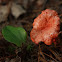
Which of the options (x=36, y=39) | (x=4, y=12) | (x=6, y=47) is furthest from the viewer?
(x=4, y=12)

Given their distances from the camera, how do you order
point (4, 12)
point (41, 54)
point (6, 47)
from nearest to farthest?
point (41, 54) → point (6, 47) → point (4, 12)

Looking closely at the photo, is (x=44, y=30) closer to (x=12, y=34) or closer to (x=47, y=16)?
(x=47, y=16)

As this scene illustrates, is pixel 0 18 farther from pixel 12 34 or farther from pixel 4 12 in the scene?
pixel 12 34

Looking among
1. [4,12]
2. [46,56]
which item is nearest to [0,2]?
[4,12]

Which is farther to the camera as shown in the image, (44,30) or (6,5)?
(6,5)

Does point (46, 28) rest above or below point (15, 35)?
above

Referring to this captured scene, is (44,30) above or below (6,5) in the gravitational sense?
below

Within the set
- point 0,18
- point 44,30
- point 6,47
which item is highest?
point 0,18

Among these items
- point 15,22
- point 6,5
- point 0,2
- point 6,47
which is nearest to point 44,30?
point 6,47
